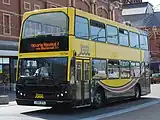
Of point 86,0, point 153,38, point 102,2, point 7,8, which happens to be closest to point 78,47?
point 7,8

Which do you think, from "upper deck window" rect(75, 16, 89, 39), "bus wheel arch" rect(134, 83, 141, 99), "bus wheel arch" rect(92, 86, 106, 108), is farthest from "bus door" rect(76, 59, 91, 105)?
"bus wheel arch" rect(134, 83, 141, 99)

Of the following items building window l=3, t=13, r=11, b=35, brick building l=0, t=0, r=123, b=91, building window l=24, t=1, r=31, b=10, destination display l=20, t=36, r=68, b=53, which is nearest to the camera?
destination display l=20, t=36, r=68, b=53

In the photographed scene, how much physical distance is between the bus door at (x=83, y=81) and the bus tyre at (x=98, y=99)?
771 mm

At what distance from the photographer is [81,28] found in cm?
1597

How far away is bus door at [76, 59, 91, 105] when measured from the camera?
1562 cm

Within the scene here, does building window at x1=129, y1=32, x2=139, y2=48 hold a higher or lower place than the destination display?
higher

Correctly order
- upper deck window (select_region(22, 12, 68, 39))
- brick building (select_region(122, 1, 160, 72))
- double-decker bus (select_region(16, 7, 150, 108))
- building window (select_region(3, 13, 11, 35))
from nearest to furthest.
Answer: double-decker bus (select_region(16, 7, 150, 108)) → upper deck window (select_region(22, 12, 68, 39)) → building window (select_region(3, 13, 11, 35)) → brick building (select_region(122, 1, 160, 72))

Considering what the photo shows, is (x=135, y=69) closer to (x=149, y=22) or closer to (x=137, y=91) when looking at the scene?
(x=137, y=91)

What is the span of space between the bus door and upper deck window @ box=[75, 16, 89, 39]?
103cm

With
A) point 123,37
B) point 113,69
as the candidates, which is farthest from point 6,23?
point 113,69

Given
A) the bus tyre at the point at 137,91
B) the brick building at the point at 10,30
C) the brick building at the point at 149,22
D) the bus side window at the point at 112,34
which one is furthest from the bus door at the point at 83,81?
the brick building at the point at 149,22

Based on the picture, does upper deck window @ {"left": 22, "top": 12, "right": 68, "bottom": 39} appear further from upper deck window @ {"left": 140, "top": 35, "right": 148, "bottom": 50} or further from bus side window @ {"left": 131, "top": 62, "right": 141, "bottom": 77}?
upper deck window @ {"left": 140, "top": 35, "right": 148, "bottom": 50}

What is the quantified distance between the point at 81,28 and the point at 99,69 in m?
2.35

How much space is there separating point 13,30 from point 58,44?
22582 millimetres
